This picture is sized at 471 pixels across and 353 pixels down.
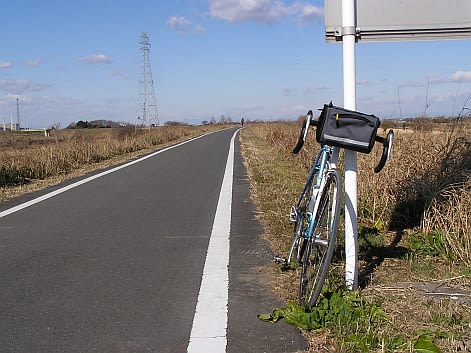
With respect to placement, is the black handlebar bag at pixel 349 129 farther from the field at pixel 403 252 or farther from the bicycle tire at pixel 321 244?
the field at pixel 403 252

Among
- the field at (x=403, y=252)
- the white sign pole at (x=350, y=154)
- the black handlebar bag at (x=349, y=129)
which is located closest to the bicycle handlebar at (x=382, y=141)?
the black handlebar bag at (x=349, y=129)

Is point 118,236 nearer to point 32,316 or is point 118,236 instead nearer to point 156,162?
point 32,316

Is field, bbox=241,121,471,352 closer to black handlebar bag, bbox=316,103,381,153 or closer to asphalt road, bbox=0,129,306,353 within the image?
asphalt road, bbox=0,129,306,353

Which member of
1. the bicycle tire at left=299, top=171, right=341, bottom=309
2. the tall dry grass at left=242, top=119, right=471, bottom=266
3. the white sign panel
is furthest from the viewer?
the tall dry grass at left=242, top=119, right=471, bottom=266

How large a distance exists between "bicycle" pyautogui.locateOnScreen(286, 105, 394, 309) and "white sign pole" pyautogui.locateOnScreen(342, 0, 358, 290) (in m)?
0.16

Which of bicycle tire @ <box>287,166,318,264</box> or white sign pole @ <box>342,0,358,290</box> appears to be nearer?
white sign pole @ <box>342,0,358,290</box>

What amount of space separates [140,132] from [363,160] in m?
29.4

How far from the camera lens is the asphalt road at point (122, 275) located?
12.3 feet

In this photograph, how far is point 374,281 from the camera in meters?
4.61

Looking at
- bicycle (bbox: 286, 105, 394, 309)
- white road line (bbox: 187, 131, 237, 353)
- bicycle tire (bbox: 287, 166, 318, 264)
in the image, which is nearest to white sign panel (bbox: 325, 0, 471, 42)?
bicycle (bbox: 286, 105, 394, 309)

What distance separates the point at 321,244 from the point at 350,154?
0.76 metres

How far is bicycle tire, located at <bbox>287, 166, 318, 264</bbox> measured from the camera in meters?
4.71

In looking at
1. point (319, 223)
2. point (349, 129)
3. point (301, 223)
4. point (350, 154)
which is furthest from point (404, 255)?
point (349, 129)

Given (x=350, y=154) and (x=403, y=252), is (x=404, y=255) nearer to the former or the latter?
(x=403, y=252)
